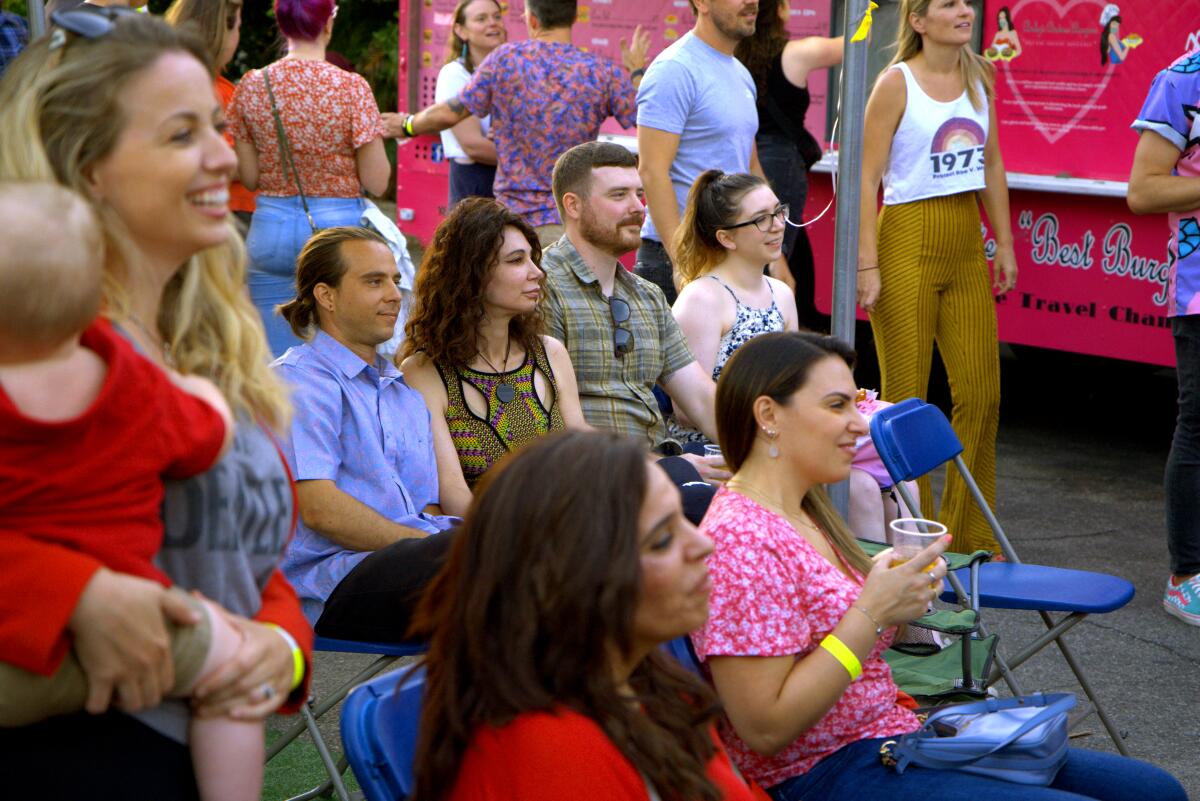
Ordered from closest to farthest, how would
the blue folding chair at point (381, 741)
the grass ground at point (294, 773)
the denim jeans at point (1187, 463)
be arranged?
the blue folding chair at point (381, 741) → the grass ground at point (294, 773) → the denim jeans at point (1187, 463)

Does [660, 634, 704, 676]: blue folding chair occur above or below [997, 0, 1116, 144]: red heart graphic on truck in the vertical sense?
below

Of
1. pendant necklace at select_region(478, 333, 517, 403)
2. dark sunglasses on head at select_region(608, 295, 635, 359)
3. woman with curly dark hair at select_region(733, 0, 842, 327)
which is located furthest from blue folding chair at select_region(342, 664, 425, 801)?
woman with curly dark hair at select_region(733, 0, 842, 327)

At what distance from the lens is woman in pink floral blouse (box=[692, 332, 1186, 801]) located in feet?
8.12

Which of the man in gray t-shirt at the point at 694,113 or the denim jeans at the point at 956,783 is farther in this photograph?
the man in gray t-shirt at the point at 694,113

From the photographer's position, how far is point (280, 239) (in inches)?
209

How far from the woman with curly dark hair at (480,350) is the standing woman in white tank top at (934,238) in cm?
175

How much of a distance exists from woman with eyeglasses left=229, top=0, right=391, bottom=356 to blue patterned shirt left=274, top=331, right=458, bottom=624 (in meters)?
1.80

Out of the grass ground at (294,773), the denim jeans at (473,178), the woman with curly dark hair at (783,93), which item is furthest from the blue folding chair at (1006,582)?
the denim jeans at (473,178)

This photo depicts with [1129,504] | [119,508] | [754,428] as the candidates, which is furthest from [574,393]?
[1129,504]

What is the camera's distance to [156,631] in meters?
1.62

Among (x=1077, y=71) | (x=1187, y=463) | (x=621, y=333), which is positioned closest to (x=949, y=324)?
(x=1187, y=463)

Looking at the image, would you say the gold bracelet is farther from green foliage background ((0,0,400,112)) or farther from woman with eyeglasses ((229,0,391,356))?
green foliage background ((0,0,400,112))

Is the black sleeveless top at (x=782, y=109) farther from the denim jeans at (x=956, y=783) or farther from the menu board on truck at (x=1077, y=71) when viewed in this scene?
the denim jeans at (x=956, y=783)

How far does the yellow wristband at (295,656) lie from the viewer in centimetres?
186
